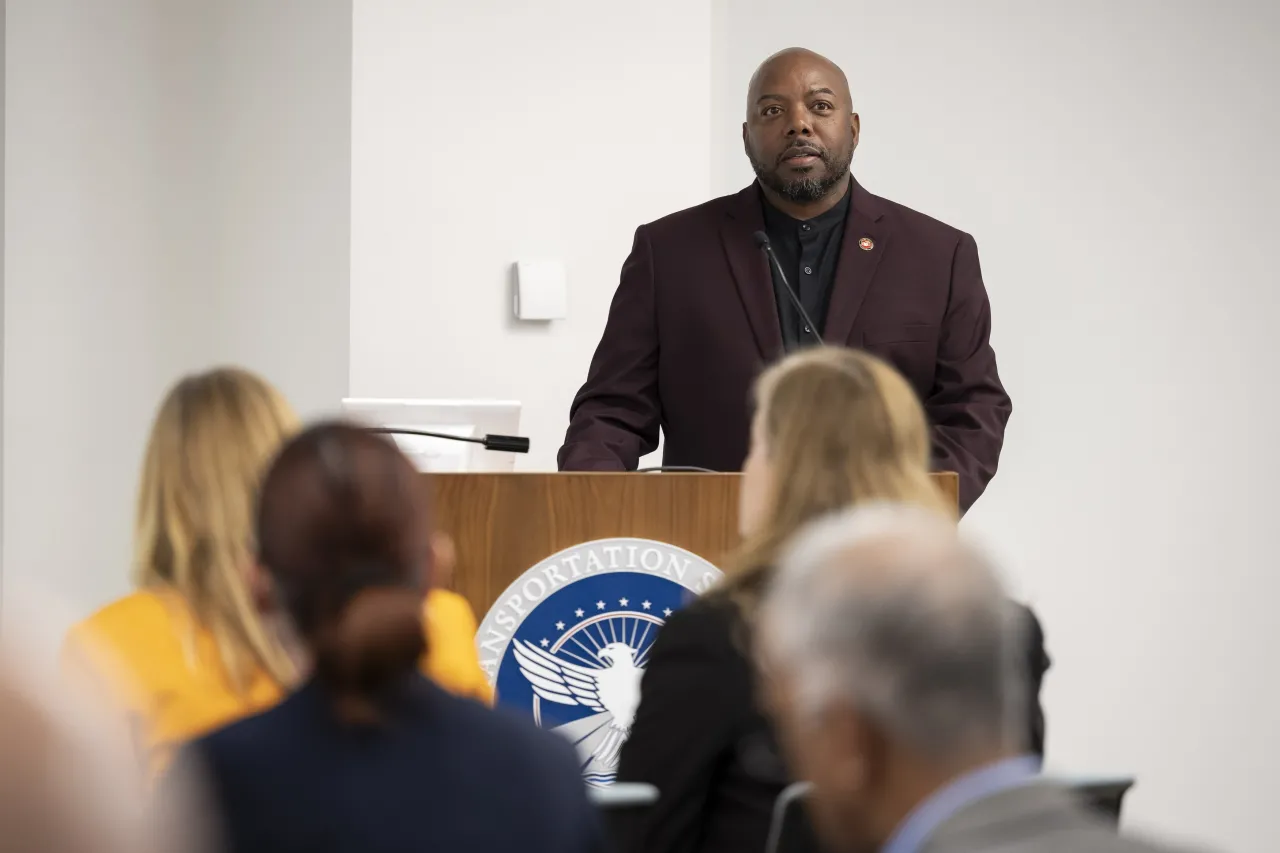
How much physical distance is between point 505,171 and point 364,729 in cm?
370

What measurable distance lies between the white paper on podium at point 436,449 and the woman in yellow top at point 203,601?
2.98 ft

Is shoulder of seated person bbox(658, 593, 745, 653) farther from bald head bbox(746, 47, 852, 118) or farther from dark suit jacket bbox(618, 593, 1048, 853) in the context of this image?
bald head bbox(746, 47, 852, 118)

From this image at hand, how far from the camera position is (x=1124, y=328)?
5.47 metres

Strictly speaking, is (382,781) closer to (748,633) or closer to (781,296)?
(748,633)

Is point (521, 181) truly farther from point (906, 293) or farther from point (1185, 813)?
point (1185, 813)

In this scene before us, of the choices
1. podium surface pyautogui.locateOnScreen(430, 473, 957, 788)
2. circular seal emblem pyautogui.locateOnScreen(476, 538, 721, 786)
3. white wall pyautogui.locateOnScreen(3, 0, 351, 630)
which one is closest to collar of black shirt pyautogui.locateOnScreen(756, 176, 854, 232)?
podium surface pyautogui.locateOnScreen(430, 473, 957, 788)

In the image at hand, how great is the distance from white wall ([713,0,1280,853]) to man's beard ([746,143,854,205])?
1.43 meters

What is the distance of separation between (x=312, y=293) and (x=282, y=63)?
785 mm

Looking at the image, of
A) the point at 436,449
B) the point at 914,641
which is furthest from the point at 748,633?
the point at 436,449

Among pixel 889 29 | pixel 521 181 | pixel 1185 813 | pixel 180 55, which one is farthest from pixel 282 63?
pixel 1185 813

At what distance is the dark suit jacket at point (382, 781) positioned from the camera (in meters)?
1.33

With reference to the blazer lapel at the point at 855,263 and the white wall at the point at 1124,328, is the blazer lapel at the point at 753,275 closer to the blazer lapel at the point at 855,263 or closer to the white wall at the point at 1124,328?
the blazer lapel at the point at 855,263

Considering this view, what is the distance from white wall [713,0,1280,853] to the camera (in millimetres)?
5434

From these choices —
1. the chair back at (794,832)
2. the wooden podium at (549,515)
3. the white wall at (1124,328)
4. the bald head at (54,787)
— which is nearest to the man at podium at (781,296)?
the wooden podium at (549,515)
